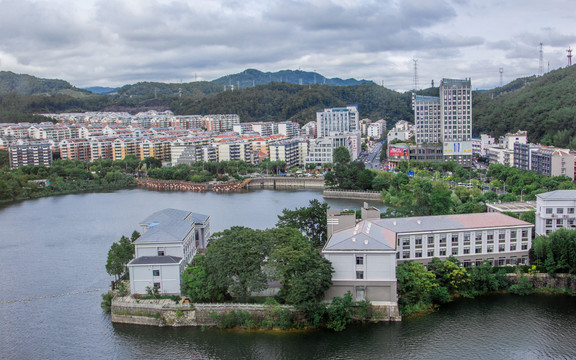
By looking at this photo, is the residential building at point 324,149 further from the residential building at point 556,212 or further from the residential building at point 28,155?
the residential building at point 556,212

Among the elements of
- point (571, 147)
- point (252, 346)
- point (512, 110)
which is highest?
point (512, 110)

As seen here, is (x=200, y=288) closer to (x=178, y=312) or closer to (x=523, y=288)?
(x=178, y=312)

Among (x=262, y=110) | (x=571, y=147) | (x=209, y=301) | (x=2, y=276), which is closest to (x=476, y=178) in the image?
(x=571, y=147)

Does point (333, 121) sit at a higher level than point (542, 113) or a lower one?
higher

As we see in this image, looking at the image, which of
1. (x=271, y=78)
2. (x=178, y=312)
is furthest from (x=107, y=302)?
(x=271, y=78)

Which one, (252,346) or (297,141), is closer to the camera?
(252,346)

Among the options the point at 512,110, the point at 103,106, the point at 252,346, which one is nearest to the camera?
the point at 252,346

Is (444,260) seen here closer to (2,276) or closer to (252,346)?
(252,346)
